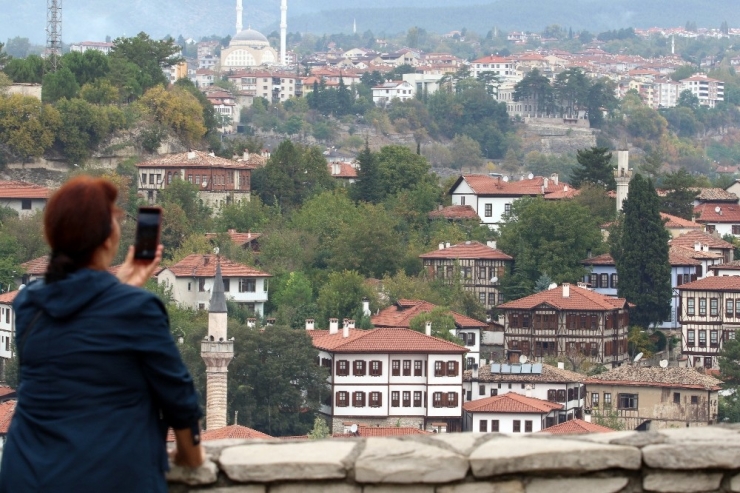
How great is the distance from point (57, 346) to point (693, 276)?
56.2 meters

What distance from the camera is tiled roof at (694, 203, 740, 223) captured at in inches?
2827

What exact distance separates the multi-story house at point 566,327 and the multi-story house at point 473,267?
3803 mm

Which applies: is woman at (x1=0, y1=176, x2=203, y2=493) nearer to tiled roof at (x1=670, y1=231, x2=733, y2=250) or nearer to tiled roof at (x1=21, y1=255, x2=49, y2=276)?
tiled roof at (x1=21, y1=255, x2=49, y2=276)

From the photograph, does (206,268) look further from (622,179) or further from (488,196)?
(488,196)

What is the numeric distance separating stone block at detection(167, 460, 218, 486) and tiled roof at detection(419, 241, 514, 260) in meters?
A: 54.8

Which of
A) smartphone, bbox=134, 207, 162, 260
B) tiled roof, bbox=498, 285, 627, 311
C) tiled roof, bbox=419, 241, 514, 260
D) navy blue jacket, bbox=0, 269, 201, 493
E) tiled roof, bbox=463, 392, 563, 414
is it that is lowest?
tiled roof, bbox=463, 392, 563, 414

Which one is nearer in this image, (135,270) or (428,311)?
(135,270)

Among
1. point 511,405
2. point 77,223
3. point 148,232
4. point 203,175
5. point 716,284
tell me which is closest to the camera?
point 77,223

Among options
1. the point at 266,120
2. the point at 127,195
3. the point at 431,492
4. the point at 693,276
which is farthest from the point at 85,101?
the point at 266,120

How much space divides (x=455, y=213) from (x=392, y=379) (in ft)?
66.4

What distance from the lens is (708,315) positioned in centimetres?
5688

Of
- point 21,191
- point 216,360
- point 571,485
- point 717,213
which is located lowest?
point 216,360

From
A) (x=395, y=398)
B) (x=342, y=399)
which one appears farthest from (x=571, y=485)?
(x=395, y=398)

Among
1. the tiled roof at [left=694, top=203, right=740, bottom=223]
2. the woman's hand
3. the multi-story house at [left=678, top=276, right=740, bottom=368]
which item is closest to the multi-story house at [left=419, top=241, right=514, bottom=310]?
the multi-story house at [left=678, top=276, right=740, bottom=368]
